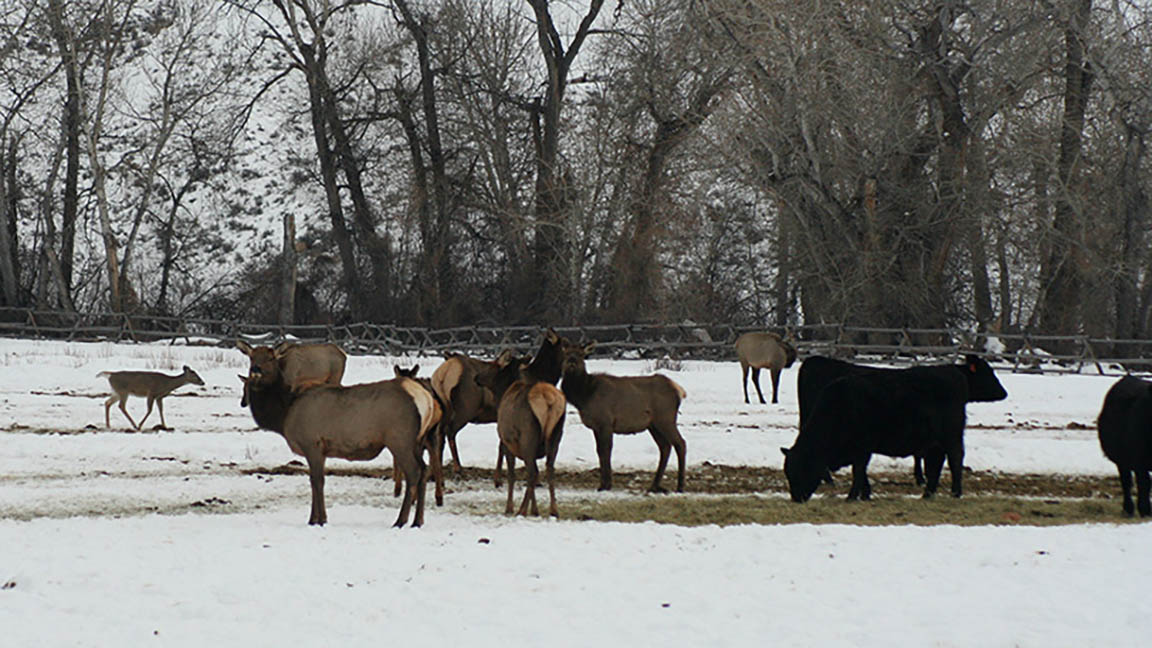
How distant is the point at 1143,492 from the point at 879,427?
8.54 ft

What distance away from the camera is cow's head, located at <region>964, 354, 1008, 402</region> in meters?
14.7

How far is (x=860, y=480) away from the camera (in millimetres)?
13078

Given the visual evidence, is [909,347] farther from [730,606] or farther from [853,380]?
[730,606]

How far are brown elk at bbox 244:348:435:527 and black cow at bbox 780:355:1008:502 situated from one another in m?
4.45

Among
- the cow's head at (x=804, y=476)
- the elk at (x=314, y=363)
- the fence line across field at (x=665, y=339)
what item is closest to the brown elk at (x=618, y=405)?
the cow's head at (x=804, y=476)

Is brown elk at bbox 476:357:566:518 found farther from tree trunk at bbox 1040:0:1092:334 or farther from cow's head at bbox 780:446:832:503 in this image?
tree trunk at bbox 1040:0:1092:334

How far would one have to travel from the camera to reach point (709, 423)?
21125mm

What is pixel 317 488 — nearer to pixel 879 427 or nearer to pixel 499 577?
pixel 499 577

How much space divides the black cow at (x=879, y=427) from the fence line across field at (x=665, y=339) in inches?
801

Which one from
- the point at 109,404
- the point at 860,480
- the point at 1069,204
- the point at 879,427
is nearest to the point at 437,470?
the point at 860,480

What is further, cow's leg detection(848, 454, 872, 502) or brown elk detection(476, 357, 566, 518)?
cow's leg detection(848, 454, 872, 502)

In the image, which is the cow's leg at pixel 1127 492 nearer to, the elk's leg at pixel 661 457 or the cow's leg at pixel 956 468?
the cow's leg at pixel 956 468

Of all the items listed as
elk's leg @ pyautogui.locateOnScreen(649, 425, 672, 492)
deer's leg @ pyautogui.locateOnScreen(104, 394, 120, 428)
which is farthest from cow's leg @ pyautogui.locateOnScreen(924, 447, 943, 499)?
deer's leg @ pyautogui.locateOnScreen(104, 394, 120, 428)

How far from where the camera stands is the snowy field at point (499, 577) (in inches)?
288
